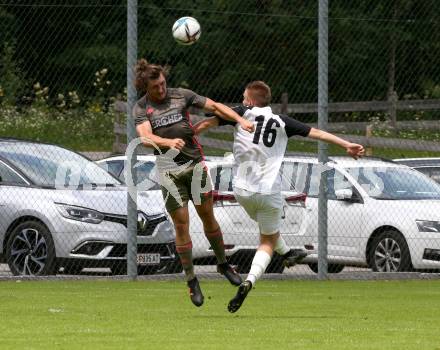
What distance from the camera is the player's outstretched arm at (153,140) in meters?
12.3

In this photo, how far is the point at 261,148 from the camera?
42.9ft

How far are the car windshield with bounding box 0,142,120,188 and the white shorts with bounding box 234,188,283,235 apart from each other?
479cm

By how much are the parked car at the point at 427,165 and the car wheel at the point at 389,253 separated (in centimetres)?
352

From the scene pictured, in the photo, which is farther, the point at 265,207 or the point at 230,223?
the point at 230,223

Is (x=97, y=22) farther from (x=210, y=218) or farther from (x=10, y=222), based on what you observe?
(x=210, y=218)

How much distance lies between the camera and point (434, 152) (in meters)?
22.2

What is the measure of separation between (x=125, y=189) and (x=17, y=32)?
2.29m

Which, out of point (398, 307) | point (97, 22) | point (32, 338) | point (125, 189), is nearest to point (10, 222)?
point (125, 189)

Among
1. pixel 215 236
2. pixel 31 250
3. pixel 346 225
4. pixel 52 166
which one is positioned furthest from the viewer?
pixel 346 225

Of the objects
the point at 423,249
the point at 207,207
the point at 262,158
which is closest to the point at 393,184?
the point at 423,249

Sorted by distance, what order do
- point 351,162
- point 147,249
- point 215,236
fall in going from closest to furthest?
1. point 215,236
2. point 147,249
3. point 351,162

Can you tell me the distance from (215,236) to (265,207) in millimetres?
802

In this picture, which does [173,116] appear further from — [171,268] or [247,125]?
[171,268]

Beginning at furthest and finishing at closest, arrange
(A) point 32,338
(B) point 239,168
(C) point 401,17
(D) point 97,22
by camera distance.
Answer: (C) point 401,17 < (D) point 97,22 < (B) point 239,168 < (A) point 32,338
